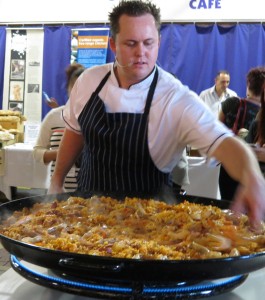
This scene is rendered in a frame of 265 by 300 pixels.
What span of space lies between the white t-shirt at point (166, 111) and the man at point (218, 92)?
3.65 metres

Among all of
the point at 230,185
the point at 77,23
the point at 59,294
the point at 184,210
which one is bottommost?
the point at 230,185

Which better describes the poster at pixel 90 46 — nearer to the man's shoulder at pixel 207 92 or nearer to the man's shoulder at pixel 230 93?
the man's shoulder at pixel 207 92

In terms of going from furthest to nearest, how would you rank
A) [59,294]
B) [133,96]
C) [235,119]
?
[235,119] < [133,96] < [59,294]

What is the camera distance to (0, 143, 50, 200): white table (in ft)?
15.8

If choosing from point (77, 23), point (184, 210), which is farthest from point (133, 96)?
point (77, 23)

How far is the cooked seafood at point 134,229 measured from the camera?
3.73ft

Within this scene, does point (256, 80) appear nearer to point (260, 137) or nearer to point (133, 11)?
point (260, 137)

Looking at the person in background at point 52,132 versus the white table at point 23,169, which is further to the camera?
the white table at point 23,169

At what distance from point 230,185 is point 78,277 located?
2.51 meters

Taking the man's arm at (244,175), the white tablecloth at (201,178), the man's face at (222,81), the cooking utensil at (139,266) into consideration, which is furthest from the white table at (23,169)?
the cooking utensil at (139,266)

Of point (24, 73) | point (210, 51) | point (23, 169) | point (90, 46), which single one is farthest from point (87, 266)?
point (24, 73)

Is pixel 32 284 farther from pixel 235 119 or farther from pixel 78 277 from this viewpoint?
pixel 235 119

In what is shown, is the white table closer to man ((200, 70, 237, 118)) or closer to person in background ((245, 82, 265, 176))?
man ((200, 70, 237, 118))

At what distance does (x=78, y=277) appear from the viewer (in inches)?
40.2
